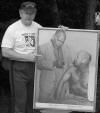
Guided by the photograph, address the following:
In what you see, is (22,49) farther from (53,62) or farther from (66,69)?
(66,69)

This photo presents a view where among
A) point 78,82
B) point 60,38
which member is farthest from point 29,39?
point 78,82

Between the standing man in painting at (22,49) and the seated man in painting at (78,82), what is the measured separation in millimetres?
460

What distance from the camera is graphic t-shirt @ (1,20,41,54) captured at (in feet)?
17.4

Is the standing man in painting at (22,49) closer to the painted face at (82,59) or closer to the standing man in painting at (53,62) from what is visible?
the standing man in painting at (53,62)

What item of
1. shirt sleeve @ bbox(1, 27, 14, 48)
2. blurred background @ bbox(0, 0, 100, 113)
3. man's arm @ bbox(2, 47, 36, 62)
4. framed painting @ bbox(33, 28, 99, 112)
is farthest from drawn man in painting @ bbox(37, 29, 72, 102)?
blurred background @ bbox(0, 0, 100, 113)

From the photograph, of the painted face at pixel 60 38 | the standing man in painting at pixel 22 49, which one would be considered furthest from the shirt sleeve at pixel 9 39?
the painted face at pixel 60 38

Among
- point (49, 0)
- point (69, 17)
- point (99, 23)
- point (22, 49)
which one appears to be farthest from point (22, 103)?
point (99, 23)

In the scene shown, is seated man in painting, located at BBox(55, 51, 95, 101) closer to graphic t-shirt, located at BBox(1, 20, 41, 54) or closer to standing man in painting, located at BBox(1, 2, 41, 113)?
standing man in painting, located at BBox(1, 2, 41, 113)

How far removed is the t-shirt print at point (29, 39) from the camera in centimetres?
534

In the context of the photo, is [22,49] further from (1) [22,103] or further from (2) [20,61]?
(1) [22,103]

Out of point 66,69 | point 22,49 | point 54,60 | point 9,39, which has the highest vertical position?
point 9,39

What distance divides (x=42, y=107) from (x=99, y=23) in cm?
733

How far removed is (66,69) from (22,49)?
2.13 ft

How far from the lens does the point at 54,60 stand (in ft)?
17.6
